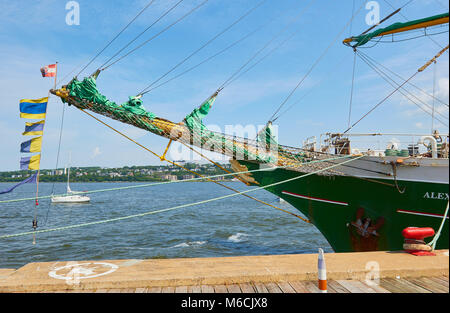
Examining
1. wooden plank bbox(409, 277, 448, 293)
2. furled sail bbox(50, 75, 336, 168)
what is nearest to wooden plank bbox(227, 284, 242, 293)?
wooden plank bbox(409, 277, 448, 293)

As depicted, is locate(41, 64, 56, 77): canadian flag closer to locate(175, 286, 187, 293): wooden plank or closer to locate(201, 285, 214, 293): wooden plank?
locate(175, 286, 187, 293): wooden plank

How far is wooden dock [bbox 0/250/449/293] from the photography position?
4.42 meters

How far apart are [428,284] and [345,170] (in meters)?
6.23

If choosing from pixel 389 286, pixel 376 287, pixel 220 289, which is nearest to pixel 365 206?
pixel 389 286

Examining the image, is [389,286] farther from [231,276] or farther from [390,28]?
[390,28]

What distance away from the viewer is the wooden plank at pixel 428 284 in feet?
14.2

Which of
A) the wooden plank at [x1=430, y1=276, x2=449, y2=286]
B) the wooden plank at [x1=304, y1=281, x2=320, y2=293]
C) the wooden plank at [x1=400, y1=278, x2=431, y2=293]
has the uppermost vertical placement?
the wooden plank at [x1=430, y1=276, x2=449, y2=286]

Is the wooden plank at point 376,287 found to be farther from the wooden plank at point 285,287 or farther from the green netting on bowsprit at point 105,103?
the green netting on bowsprit at point 105,103

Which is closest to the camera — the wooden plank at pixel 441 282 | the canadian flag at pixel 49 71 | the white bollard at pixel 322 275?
the white bollard at pixel 322 275

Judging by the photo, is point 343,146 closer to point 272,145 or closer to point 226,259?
point 272,145

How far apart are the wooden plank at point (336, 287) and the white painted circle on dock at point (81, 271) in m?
3.33

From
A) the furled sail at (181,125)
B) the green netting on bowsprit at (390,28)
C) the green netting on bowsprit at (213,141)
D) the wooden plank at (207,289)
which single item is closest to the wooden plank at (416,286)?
the wooden plank at (207,289)

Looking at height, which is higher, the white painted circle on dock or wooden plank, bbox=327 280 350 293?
the white painted circle on dock

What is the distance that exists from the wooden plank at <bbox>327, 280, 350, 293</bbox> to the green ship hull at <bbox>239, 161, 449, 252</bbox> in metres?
5.85
